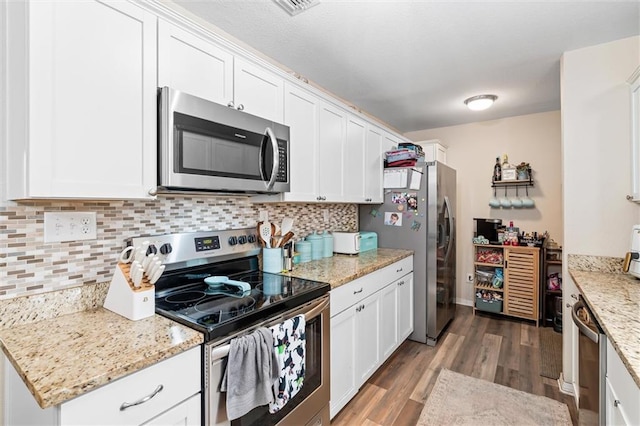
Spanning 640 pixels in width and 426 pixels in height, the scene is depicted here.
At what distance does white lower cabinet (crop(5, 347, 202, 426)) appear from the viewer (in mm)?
789

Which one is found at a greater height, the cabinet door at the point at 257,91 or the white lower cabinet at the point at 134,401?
the cabinet door at the point at 257,91

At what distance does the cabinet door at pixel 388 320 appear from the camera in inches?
91.9

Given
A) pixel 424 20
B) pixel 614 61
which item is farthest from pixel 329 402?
pixel 614 61

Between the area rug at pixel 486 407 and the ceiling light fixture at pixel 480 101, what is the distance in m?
2.49

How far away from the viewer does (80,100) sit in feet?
3.41

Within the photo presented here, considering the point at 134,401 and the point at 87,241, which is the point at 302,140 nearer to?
the point at 87,241

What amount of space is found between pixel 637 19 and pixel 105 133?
2860 mm

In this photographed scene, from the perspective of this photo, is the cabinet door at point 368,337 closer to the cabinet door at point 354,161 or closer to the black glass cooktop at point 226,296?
the black glass cooktop at point 226,296

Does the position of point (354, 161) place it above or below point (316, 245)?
above

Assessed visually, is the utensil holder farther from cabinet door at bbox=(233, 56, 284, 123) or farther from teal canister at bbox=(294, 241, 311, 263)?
cabinet door at bbox=(233, 56, 284, 123)

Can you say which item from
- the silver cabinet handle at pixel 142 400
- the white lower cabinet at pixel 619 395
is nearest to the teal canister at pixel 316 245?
the silver cabinet handle at pixel 142 400

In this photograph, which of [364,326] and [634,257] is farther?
[364,326]

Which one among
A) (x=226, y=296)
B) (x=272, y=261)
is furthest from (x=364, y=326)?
(x=226, y=296)

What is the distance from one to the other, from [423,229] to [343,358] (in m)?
1.48
